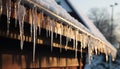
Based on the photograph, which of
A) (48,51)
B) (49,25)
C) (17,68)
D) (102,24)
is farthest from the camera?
(102,24)

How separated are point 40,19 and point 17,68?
76 cm

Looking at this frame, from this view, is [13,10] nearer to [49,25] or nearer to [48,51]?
[49,25]

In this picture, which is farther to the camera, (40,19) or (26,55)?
(26,55)

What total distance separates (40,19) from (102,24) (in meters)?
69.6

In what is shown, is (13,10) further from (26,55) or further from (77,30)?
(77,30)

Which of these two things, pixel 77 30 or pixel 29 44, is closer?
pixel 29 44

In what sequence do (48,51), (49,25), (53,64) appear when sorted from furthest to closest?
1. (53,64)
2. (48,51)
3. (49,25)

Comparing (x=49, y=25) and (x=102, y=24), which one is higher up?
(x=102, y=24)

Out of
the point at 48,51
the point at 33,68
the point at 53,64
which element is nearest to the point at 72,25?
the point at 33,68

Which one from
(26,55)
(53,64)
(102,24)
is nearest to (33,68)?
(26,55)

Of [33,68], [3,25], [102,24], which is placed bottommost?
[33,68]

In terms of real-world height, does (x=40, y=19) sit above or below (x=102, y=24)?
below

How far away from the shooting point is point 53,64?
5215 millimetres

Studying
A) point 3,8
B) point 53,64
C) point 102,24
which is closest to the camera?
point 3,8
